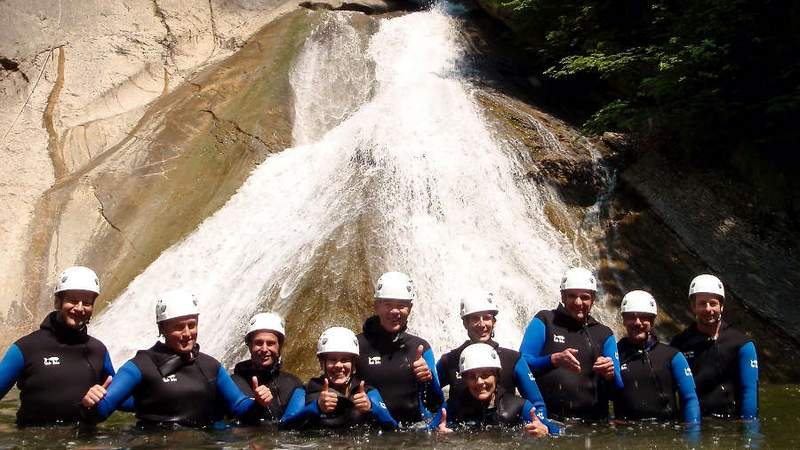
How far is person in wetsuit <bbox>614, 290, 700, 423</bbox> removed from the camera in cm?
786

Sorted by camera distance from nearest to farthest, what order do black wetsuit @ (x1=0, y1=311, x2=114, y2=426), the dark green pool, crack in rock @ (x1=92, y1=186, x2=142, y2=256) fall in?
the dark green pool → black wetsuit @ (x1=0, y1=311, x2=114, y2=426) → crack in rock @ (x1=92, y1=186, x2=142, y2=256)

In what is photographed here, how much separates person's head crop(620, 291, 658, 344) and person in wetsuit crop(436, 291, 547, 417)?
1.06 meters

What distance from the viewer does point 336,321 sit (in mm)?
Result: 11758

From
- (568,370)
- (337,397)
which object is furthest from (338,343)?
(568,370)

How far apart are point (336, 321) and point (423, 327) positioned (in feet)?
4.18

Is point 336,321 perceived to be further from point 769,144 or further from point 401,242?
point 769,144

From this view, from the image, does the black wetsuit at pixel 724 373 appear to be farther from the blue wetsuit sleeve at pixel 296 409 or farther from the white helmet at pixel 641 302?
the blue wetsuit sleeve at pixel 296 409

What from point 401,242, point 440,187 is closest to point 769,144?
point 440,187

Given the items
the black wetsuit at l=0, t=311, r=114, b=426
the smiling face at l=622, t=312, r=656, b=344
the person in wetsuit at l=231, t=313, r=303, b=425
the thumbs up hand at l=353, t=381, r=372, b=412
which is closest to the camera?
the thumbs up hand at l=353, t=381, r=372, b=412

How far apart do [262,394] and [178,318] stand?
93 centimetres

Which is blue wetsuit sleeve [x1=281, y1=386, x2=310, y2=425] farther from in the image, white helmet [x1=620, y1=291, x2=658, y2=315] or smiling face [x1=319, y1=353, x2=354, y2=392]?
white helmet [x1=620, y1=291, x2=658, y2=315]

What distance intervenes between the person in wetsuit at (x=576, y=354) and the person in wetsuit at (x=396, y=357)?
1005mm

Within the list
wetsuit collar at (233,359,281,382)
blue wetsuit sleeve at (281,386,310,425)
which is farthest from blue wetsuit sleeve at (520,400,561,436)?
wetsuit collar at (233,359,281,382)

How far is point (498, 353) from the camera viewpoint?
304 inches
